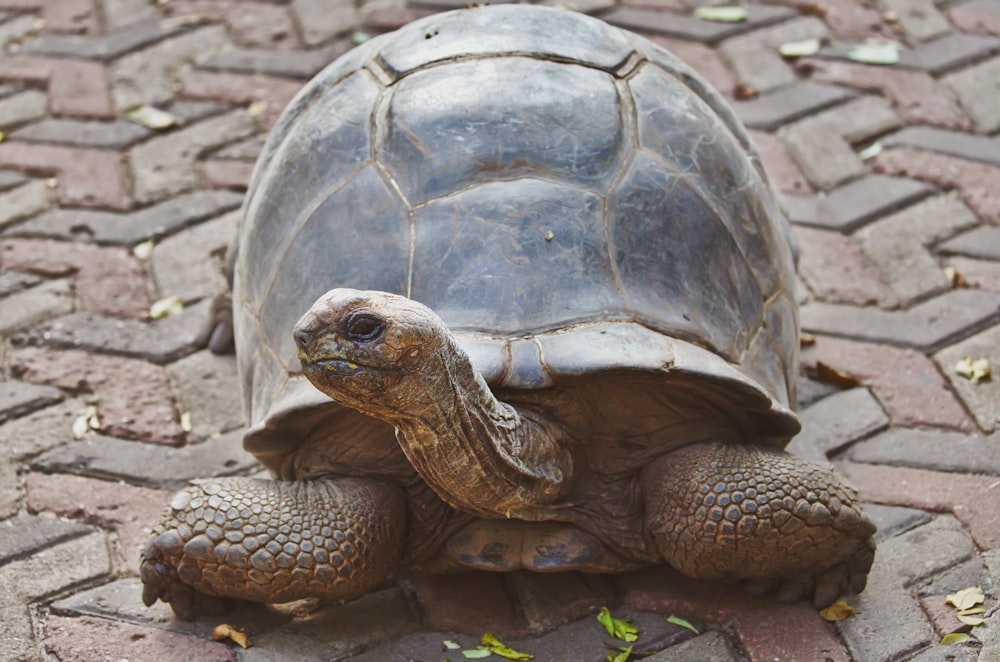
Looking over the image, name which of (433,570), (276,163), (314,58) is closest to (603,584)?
(433,570)

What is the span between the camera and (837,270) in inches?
173

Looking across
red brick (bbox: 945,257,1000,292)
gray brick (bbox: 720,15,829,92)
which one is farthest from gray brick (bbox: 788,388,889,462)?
gray brick (bbox: 720,15,829,92)

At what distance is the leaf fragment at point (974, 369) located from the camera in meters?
3.92

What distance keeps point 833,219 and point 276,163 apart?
1.96 meters

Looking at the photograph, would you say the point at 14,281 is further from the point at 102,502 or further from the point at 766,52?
the point at 766,52

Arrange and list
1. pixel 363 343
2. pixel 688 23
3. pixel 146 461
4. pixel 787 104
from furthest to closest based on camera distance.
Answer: pixel 688 23
pixel 787 104
pixel 146 461
pixel 363 343

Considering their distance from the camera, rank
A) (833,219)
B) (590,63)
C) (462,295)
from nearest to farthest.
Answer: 1. (462,295)
2. (590,63)
3. (833,219)

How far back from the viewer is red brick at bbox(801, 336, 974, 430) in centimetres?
380

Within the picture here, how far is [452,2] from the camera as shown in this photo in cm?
566

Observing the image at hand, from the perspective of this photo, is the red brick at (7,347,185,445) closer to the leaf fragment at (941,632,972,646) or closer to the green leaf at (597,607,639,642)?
the green leaf at (597,607,639,642)

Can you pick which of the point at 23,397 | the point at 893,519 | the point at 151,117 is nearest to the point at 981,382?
the point at 893,519

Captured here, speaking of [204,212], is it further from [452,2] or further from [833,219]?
[833,219]

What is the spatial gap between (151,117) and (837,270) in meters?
2.46

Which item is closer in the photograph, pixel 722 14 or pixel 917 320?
pixel 917 320
